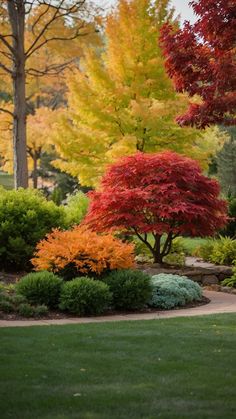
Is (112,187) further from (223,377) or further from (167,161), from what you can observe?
(223,377)

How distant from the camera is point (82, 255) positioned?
379 inches

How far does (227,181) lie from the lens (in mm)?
30844

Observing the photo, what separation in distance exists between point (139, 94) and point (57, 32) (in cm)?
415

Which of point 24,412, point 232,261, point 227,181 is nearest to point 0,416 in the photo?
point 24,412

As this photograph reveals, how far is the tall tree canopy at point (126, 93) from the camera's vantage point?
57.1 ft

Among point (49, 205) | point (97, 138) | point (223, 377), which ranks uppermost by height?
point (97, 138)

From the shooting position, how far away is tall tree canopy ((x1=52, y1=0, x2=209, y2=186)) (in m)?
17.4

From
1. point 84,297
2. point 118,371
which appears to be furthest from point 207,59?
point 118,371

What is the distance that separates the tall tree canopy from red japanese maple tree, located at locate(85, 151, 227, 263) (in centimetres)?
510

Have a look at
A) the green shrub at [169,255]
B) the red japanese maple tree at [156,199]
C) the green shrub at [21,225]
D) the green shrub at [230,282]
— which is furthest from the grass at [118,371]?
the green shrub at [169,255]

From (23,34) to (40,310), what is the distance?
→ 37.2ft

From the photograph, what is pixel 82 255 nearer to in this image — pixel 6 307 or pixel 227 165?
pixel 6 307

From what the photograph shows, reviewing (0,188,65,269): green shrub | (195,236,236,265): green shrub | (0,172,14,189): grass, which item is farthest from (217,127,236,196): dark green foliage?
(0,172,14,189): grass

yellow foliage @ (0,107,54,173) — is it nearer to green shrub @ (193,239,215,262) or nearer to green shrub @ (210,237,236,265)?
green shrub @ (193,239,215,262)
